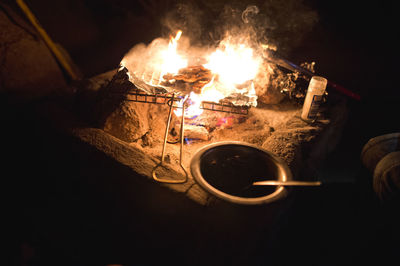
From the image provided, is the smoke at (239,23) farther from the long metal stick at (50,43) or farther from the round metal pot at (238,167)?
the round metal pot at (238,167)

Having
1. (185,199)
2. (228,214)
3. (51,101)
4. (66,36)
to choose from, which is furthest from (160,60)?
(66,36)

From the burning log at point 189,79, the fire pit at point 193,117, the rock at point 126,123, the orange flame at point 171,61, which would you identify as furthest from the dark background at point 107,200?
the orange flame at point 171,61

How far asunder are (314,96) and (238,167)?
68.4 inches

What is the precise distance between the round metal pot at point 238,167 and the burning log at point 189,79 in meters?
1.07

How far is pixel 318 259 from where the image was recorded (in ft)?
10.9

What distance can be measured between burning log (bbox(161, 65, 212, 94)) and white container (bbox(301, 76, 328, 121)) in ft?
4.72

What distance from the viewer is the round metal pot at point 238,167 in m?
2.40

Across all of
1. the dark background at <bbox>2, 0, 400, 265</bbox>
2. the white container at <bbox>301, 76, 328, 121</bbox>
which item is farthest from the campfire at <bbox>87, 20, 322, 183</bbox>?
the dark background at <bbox>2, 0, 400, 265</bbox>

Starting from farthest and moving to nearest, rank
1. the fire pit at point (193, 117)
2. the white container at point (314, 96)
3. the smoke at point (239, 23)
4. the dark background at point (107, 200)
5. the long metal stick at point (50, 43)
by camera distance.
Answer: the smoke at point (239, 23) < the long metal stick at point (50, 43) < the white container at point (314, 96) < the dark background at point (107, 200) < the fire pit at point (193, 117)

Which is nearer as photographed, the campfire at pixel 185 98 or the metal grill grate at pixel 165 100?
the metal grill grate at pixel 165 100

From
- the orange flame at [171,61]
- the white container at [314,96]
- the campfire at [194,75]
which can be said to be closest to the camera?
the campfire at [194,75]

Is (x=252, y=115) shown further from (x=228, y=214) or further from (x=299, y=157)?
(x=228, y=214)

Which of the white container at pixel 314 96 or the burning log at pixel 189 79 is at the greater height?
the white container at pixel 314 96

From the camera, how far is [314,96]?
3.51 m
